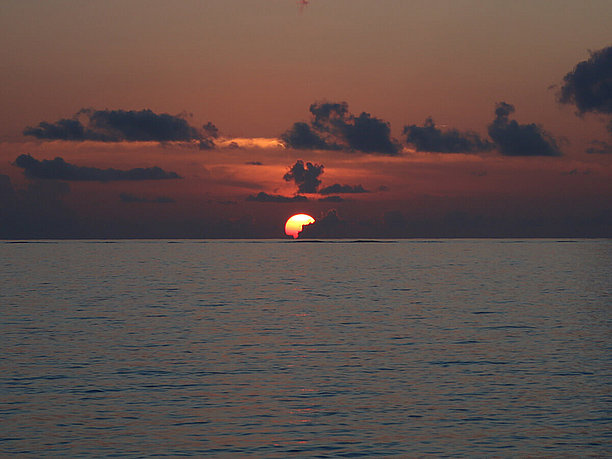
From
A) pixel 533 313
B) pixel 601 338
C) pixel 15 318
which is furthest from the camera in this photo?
pixel 533 313

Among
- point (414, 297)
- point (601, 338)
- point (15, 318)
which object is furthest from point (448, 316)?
point (15, 318)

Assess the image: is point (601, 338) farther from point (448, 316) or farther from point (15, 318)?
point (15, 318)

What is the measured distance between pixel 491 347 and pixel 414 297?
1925 inches

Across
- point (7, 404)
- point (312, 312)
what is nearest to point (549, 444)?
point (7, 404)

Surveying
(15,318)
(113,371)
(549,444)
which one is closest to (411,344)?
(113,371)

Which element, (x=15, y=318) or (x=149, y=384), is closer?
(x=149, y=384)

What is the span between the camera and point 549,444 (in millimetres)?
28297

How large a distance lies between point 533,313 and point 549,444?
169ft

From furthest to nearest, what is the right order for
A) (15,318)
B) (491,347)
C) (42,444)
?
(15,318) < (491,347) < (42,444)

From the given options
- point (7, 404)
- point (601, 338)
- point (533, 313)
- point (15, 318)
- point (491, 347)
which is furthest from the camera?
point (533, 313)

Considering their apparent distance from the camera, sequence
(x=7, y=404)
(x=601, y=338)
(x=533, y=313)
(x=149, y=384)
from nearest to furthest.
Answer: (x=7, y=404), (x=149, y=384), (x=601, y=338), (x=533, y=313)

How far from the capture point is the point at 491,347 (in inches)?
2084

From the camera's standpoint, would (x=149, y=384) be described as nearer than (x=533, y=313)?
Yes

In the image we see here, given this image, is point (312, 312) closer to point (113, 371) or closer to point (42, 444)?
point (113, 371)
